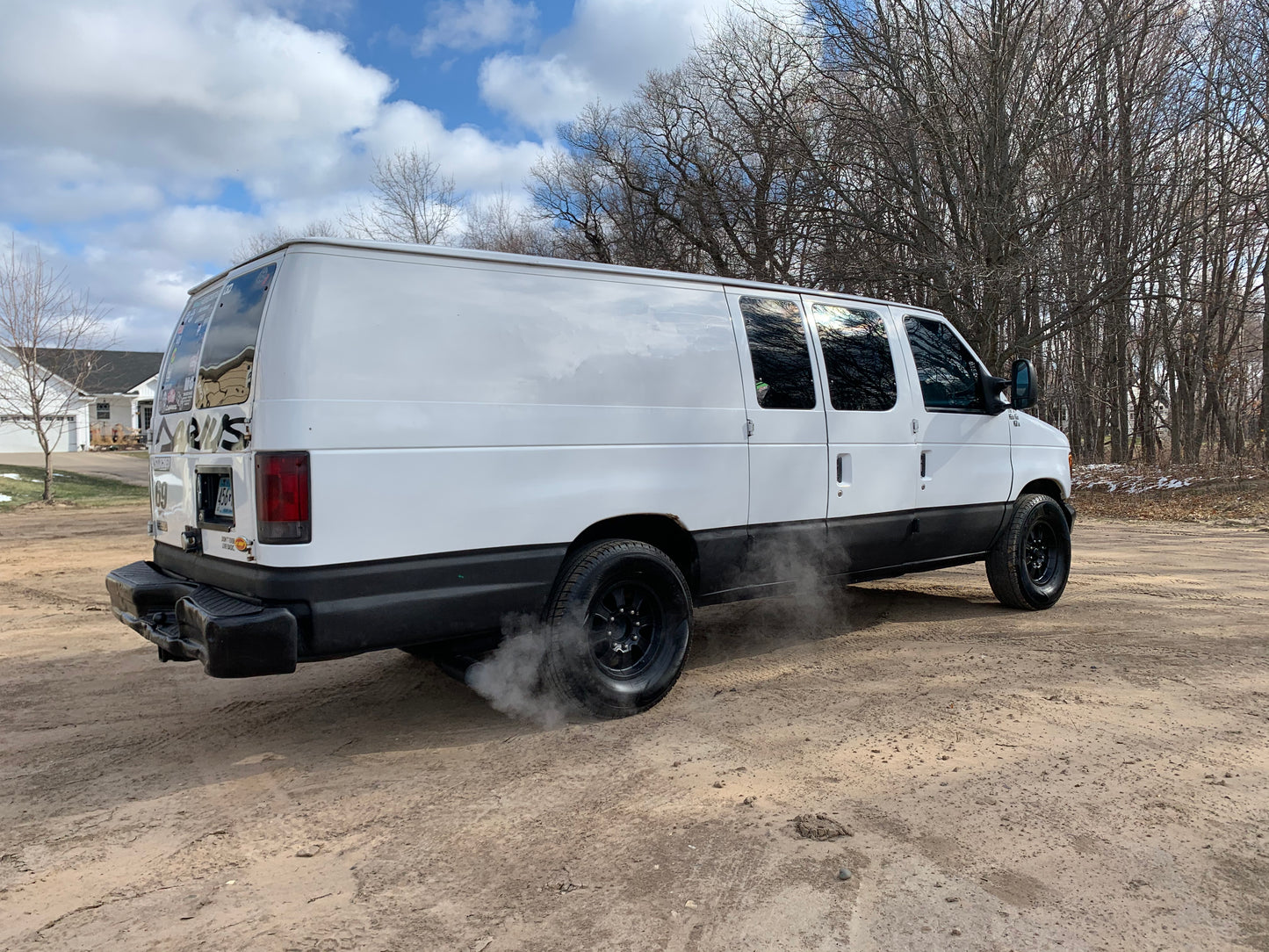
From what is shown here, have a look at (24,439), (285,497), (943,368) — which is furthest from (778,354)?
(24,439)

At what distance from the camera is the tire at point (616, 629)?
411 cm

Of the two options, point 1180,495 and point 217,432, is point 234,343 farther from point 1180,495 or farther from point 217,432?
point 1180,495

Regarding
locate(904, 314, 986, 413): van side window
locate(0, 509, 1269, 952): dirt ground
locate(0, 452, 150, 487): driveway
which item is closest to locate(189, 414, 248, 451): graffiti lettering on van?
locate(0, 509, 1269, 952): dirt ground

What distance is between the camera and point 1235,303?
1952 centimetres

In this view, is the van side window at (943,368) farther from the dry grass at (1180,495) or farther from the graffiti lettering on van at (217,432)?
the dry grass at (1180,495)

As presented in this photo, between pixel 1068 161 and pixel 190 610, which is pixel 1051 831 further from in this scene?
pixel 1068 161

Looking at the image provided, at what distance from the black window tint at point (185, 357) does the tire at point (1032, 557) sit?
5.35 meters

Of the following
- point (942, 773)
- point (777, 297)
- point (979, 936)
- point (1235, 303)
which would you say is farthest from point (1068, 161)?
point (979, 936)

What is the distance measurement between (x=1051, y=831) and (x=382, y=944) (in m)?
2.28

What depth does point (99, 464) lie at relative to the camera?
3084 centimetres

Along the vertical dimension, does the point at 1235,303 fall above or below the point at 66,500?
above

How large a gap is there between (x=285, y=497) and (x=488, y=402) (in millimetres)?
958

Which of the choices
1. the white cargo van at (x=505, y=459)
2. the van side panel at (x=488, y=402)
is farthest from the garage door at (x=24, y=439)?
the van side panel at (x=488, y=402)

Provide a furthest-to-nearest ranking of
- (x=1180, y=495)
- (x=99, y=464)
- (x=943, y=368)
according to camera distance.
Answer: (x=99, y=464) < (x=1180, y=495) < (x=943, y=368)
